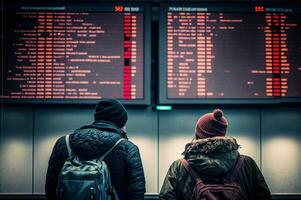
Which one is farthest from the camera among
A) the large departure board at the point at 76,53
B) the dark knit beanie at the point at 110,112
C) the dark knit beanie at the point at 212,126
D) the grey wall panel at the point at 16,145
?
the grey wall panel at the point at 16,145

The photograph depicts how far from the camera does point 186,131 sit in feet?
13.1

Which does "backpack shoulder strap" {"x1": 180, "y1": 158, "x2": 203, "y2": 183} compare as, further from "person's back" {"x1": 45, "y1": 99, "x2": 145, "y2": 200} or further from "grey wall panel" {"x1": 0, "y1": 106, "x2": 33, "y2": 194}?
"grey wall panel" {"x1": 0, "y1": 106, "x2": 33, "y2": 194}

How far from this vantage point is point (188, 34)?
3.93 meters

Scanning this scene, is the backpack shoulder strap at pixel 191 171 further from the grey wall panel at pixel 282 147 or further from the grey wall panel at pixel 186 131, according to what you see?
the grey wall panel at pixel 282 147

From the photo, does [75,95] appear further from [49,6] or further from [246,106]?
[246,106]

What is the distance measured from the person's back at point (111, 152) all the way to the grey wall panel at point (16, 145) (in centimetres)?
123

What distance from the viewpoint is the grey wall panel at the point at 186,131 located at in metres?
3.99

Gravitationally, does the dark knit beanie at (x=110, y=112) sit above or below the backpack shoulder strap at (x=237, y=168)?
above

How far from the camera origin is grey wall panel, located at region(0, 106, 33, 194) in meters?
3.96

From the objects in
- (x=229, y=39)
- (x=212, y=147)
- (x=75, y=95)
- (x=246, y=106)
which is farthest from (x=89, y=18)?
(x=212, y=147)

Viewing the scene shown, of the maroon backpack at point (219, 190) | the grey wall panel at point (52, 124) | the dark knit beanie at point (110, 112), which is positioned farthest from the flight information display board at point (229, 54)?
the maroon backpack at point (219, 190)

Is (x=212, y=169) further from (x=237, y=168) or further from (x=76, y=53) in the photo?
(x=76, y=53)

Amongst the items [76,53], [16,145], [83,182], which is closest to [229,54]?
[76,53]

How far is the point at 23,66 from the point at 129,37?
3.27 feet
